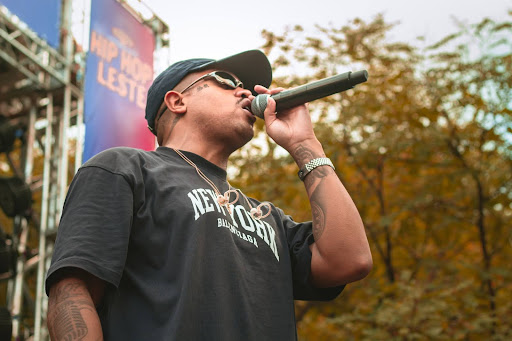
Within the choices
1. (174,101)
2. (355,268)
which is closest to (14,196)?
(174,101)

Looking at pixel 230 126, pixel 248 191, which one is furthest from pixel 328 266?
pixel 248 191

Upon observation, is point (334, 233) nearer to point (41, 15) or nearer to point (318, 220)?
point (318, 220)

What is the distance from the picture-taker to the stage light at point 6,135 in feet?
19.4

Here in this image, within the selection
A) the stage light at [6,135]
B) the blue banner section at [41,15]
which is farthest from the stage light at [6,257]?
the blue banner section at [41,15]

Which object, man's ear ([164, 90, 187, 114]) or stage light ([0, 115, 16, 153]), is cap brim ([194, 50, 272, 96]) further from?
stage light ([0, 115, 16, 153])

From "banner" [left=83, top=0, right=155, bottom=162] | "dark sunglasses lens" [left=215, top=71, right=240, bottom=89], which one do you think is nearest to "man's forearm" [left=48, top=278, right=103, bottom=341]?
"dark sunglasses lens" [left=215, top=71, right=240, bottom=89]

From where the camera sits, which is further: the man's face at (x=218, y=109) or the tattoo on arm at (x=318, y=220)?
the man's face at (x=218, y=109)

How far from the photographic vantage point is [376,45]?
582 cm

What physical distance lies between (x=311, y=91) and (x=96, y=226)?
0.87 metres

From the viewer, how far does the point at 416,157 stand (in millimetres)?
5508

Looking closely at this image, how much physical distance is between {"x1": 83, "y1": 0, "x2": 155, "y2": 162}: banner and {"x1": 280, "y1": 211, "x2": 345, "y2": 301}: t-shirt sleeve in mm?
2793

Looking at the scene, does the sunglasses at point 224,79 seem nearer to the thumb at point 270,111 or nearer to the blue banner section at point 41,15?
the thumb at point 270,111

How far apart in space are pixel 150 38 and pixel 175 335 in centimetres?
470

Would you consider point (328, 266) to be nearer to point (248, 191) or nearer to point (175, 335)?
point (175, 335)
